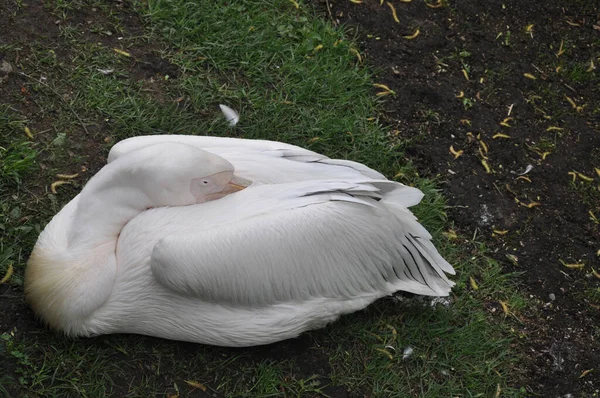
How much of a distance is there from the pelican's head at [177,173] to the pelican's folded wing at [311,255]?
164 millimetres

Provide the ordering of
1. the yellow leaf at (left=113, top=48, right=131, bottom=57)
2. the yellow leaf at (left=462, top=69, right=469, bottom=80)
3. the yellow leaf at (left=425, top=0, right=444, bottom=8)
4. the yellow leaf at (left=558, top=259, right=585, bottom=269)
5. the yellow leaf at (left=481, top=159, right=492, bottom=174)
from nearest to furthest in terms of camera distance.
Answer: the yellow leaf at (left=558, top=259, right=585, bottom=269) → the yellow leaf at (left=113, top=48, right=131, bottom=57) → the yellow leaf at (left=481, top=159, right=492, bottom=174) → the yellow leaf at (left=462, top=69, right=469, bottom=80) → the yellow leaf at (left=425, top=0, right=444, bottom=8)

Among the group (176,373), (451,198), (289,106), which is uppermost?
(289,106)

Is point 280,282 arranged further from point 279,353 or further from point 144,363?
point 144,363

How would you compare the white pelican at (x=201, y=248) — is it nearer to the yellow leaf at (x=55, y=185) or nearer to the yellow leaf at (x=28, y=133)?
the yellow leaf at (x=55, y=185)

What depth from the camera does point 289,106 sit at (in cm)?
405

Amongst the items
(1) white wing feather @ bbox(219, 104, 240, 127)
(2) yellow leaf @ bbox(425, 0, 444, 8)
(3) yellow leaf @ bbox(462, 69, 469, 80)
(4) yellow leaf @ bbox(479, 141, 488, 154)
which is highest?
(2) yellow leaf @ bbox(425, 0, 444, 8)

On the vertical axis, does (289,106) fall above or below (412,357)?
above

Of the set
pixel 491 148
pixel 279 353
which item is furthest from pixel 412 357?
pixel 491 148

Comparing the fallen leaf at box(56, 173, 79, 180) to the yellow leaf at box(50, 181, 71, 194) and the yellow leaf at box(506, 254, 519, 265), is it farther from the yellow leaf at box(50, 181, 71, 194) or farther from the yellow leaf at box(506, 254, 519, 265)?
the yellow leaf at box(506, 254, 519, 265)

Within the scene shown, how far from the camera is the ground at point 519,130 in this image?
371 centimetres

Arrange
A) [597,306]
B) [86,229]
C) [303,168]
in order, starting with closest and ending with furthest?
[86,229] < [303,168] < [597,306]

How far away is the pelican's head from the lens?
9.00ft

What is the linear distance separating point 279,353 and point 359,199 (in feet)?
2.35

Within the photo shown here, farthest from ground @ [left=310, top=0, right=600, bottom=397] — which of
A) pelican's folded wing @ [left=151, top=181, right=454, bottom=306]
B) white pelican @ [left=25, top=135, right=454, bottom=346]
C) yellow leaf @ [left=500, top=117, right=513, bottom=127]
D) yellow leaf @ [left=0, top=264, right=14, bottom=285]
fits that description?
yellow leaf @ [left=0, top=264, right=14, bottom=285]
